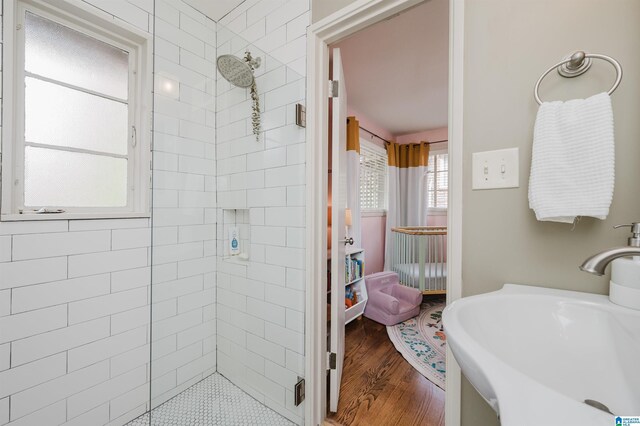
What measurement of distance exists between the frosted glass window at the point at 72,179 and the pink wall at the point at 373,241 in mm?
2769

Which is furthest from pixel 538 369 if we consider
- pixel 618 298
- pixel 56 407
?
pixel 56 407

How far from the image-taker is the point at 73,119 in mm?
1324

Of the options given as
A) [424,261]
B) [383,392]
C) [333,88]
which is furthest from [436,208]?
[333,88]

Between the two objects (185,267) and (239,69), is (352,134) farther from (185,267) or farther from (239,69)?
(185,267)

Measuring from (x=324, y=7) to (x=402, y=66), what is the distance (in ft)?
4.58

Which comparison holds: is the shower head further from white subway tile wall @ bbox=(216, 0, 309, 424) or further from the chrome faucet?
the chrome faucet

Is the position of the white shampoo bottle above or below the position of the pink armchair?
above

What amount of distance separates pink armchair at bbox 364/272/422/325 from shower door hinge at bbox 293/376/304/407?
139 centimetres

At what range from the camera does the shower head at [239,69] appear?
1.40 m

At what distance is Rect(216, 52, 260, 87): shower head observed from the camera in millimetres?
1396

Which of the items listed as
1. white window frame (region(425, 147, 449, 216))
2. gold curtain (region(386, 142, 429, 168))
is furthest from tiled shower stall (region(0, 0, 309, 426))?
white window frame (region(425, 147, 449, 216))

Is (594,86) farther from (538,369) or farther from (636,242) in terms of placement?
(538,369)

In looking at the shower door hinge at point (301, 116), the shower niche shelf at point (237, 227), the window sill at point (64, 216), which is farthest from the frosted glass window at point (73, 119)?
the shower door hinge at point (301, 116)

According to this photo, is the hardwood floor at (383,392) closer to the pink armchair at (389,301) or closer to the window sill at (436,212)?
the pink armchair at (389,301)
